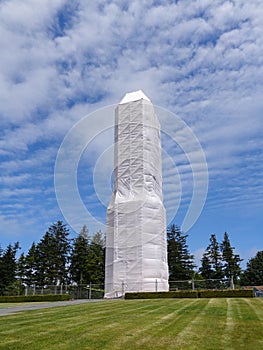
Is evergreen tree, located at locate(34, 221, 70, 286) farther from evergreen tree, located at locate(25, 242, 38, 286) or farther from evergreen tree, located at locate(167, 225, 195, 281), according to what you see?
evergreen tree, located at locate(167, 225, 195, 281)

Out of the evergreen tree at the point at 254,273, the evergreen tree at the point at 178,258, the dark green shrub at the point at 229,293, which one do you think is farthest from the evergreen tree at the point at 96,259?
the evergreen tree at the point at 254,273

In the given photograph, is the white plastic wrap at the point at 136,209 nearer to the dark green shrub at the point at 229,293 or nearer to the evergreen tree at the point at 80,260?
the dark green shrub at the point at 229,293

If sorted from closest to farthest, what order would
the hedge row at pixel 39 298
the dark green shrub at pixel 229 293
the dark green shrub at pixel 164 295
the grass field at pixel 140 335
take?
the grass field at pixel 140 335 < the dark green shrub at pixel 229 293 < the dark green shrub at pixel 164 295 < the hedge row at pixel 39 298

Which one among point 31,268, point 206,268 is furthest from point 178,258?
point 31,268

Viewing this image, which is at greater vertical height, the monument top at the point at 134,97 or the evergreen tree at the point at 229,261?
the monument top at the point at 134,97

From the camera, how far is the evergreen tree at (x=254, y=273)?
7050cm

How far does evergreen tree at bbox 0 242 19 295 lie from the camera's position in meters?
54.1

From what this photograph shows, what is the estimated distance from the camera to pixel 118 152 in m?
36.8

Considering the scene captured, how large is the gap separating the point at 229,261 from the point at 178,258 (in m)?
9.79

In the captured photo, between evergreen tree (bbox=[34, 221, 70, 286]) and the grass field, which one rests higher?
evergreen tree (bbox=[34, 221, 70, 286])

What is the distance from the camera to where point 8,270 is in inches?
2183

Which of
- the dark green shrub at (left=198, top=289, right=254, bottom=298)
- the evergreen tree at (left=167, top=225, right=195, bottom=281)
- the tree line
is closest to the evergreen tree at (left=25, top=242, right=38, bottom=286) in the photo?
the tree line

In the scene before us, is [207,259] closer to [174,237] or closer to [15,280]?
[174,237]

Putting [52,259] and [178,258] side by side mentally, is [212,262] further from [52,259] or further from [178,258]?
[52,259]
